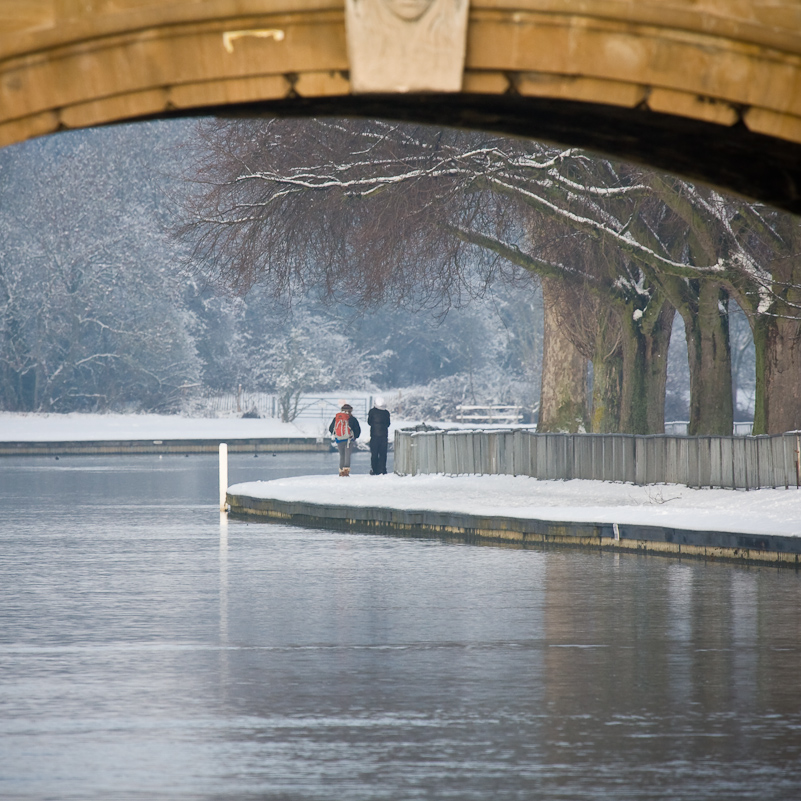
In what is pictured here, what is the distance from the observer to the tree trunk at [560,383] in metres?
39.5

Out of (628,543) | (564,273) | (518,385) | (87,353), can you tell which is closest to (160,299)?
(87,353)

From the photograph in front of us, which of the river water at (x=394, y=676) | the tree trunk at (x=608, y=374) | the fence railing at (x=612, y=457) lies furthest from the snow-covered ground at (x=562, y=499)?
the tree trunk at (x=608, y=374)

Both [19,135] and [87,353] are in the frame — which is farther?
[87,353]

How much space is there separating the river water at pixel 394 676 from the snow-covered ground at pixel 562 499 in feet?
5.15

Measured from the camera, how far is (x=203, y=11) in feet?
21.7

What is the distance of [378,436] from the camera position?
33.2m

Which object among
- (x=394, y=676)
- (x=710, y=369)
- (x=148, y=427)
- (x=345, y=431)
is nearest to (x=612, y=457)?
(x=710, y=369)

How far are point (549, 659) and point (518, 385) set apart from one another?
7406 centimetres

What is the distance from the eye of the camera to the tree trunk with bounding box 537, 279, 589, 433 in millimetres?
39531

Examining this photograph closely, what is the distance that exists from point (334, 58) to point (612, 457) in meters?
20.9

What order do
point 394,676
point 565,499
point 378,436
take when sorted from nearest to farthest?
1. point 394,676
2. point 565,499
3. point 378,436

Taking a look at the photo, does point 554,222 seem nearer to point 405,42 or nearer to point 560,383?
point 560,383

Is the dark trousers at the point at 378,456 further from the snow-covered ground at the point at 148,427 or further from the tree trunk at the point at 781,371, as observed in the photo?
the snow-covered ground at the point at 148,427

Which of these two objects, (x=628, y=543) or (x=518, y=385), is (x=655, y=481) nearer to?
(x=628, y=543)
